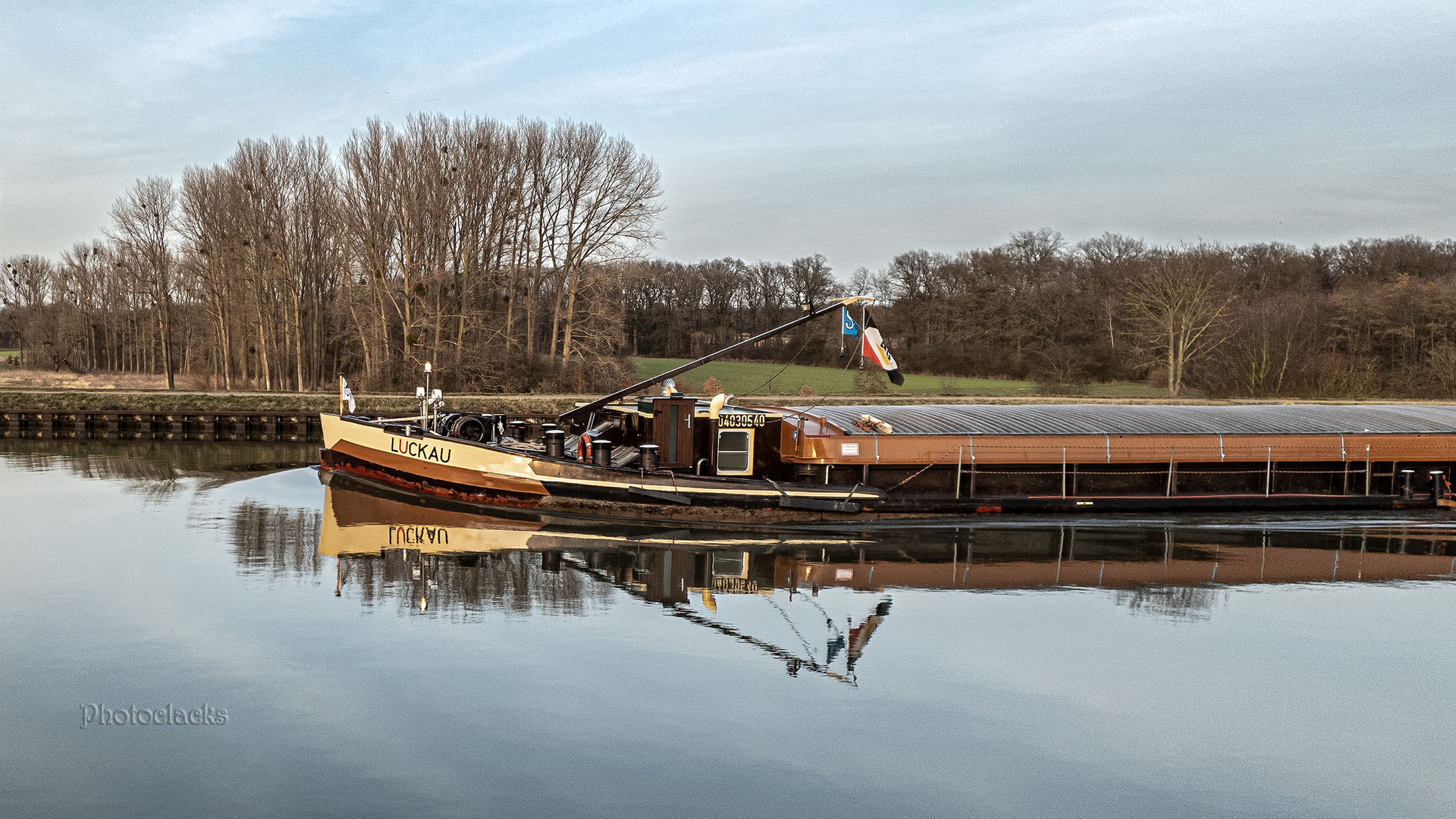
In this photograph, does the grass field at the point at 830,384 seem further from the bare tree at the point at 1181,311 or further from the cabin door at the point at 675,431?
the cabin door at the point at 675,431

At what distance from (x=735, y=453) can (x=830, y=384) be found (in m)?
45.0

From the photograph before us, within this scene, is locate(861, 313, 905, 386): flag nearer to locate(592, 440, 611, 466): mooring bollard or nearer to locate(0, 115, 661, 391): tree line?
locate(592, 440, 611, 466): mooring bollard

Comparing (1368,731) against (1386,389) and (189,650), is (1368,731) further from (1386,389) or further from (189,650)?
(1386,389)

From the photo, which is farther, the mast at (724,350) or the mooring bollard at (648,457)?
the mast at (724,350)

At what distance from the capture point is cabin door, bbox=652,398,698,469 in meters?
22.0

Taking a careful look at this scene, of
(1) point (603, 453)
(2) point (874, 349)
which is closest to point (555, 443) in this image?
(1) point (603, 453)

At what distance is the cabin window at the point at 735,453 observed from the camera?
2195cm

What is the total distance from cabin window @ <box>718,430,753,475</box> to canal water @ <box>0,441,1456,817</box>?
189 cm

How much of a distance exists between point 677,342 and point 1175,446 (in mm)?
81978

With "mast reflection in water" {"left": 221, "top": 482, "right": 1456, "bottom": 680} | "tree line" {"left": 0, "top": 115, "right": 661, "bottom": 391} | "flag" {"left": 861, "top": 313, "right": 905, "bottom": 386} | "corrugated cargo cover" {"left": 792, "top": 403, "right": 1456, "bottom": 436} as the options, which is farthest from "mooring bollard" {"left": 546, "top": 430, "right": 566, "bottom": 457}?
"tree line" {"left": 0, "top": 115, "right": 661, "bottom": 391}

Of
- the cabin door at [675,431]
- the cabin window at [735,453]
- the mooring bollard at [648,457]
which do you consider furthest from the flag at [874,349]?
the mooring bollard at [648,457]

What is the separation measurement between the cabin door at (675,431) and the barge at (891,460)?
0.10 feet

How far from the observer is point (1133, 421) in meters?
24.4

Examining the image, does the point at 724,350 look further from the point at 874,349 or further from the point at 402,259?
the point at 402,259
